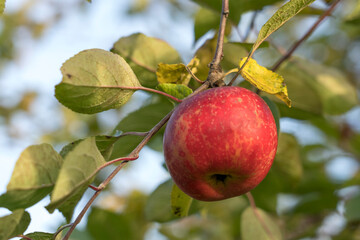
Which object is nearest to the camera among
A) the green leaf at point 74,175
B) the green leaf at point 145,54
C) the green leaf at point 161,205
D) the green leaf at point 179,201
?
the green leaf at point 74,175

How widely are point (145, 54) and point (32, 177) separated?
531 mm

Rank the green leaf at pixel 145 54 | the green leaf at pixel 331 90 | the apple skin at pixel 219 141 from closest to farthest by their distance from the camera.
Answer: the apple skin at pixel 219 141
the green leaf at pixel 145 54
the green leaf at pixel 331 90

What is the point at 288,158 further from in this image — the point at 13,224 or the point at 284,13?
the point at 13,224

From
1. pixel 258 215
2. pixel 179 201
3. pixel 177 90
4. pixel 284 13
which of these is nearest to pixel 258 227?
pixel 258 215

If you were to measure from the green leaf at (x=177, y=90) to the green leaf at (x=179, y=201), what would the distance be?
0.22 m

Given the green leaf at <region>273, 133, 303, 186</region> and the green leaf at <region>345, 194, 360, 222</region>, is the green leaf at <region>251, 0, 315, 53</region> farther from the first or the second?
the green leaf at <region>345, 194, 360, 222</region>

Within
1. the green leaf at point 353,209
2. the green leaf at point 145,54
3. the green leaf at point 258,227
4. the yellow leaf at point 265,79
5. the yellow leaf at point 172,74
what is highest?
the green leaf at point 145,54

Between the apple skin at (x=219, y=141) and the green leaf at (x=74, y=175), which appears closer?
the green leaf at (x=74, y=175)

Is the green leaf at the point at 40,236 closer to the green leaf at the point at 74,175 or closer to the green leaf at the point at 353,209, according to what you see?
the green leaf at the point at 74,175

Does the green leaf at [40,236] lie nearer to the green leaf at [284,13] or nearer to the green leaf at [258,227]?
the green leaf at [284,13]

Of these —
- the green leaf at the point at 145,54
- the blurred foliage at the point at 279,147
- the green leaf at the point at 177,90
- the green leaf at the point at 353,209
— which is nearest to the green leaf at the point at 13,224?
the blurred foliage at the point at 279,147

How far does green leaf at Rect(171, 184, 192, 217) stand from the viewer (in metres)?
0.92

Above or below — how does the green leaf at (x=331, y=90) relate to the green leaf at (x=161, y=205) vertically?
above

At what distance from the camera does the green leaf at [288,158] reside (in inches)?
52.7
